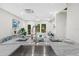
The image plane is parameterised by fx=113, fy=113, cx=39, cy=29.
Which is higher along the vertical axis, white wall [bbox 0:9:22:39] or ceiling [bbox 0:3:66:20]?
ceiling [bbox 0:3:66:20]

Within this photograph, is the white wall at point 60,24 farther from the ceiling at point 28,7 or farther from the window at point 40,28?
the window at point 40,28

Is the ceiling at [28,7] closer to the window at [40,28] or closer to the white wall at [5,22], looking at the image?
the white wall at [5,22]

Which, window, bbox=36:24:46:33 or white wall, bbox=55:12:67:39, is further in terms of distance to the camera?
white wall, bbox=55:12:67:39

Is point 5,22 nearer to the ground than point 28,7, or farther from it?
nearer to the ground

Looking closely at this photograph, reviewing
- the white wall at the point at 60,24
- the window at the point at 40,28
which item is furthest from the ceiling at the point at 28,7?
the white wall at the point at 60,24

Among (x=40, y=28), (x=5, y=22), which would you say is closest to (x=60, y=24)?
(x=40, y=28)

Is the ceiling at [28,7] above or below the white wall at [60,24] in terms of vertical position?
above

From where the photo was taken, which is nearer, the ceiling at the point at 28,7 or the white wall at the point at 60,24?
the ceiling at the point at 28,7

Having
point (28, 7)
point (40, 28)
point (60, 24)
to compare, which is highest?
point (28, 7)

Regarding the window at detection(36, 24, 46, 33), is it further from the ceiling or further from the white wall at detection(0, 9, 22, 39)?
the white wall at detection(0, 9, 22, 39)

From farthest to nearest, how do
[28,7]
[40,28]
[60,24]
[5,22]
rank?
[60,24] → [28,7] → [5,22] → [40,28]

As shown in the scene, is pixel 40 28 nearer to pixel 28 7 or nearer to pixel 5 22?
pixel 5 22

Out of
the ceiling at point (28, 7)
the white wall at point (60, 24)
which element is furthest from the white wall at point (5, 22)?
the white wall at point (60, 24)

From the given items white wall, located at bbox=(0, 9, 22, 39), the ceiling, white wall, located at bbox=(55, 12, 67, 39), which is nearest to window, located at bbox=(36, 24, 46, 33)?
the ceiling
